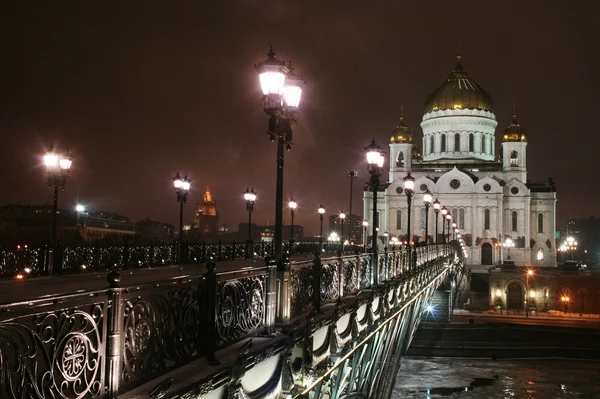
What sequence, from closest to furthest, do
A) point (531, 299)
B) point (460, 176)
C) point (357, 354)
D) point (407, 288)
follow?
point (357, 354) → point (407, 288) → point (531, 299) → point (460, 176)

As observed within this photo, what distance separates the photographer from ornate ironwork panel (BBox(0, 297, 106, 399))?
427 cm

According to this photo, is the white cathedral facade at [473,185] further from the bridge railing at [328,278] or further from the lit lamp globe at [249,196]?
the bridge railing at [328,278]

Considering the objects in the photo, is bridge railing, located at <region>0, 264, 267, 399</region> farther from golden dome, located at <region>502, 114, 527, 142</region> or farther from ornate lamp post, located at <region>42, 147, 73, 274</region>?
golden dome, located at <region>502, 114, 527, 142</region>

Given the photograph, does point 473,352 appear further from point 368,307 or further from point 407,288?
point 368,307

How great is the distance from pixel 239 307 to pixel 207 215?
128 metres

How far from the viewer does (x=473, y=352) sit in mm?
46531

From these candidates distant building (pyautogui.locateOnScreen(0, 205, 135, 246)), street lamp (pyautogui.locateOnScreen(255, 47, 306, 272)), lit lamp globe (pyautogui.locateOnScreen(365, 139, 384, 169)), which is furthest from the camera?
distant building (pyautogui.locateOnScreen(0, 205, 135, 246))

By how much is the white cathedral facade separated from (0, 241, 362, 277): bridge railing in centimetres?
5925

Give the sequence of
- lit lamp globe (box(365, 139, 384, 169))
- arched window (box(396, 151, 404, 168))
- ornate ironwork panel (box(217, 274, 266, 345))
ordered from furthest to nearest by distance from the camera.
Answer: arched window (box(396, 151, 404, 168)) < lit lamp globe (box(365, 139, 384, 169)) < ornate ironwork panel (box(217, 274, 266, 345))

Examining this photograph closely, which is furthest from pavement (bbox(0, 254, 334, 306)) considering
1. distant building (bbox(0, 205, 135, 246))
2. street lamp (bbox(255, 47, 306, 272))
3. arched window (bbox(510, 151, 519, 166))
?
arched window (bbox(510, 151, 519, 166))

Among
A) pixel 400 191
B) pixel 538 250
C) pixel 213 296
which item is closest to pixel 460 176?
pixel 400 191

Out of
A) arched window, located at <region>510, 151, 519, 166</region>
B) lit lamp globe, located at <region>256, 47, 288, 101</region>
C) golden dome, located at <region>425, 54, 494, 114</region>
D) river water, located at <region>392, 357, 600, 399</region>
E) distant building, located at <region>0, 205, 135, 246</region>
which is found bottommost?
river water, located at <region>392, 357, 600, 399</region>

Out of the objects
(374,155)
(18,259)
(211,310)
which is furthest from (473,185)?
(211,310)

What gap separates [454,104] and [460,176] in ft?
37.0
